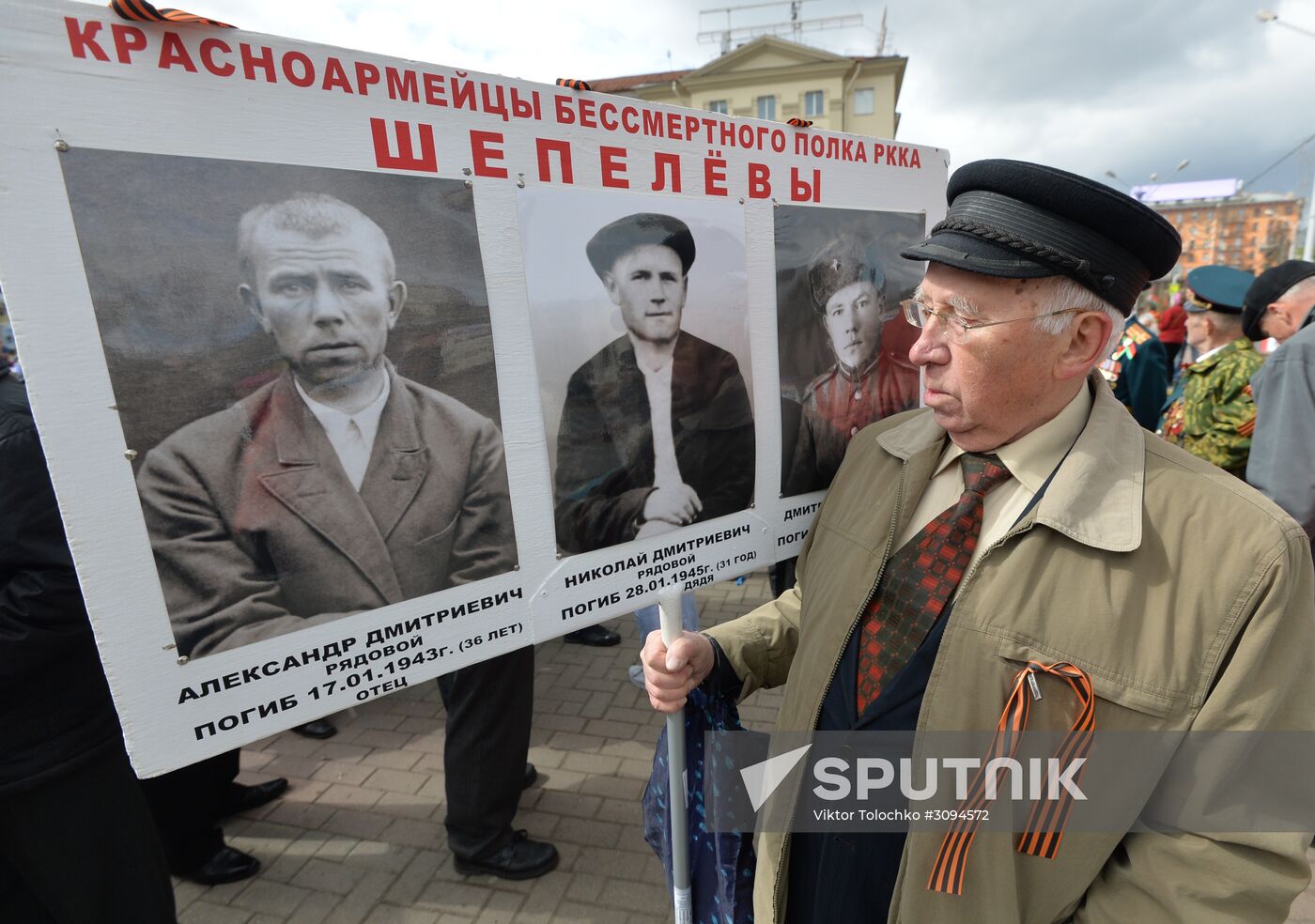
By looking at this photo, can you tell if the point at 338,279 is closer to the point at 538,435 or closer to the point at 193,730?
the point at 538,435

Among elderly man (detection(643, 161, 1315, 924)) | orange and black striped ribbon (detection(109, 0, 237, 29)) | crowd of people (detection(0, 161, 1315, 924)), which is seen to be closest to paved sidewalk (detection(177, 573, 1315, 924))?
crowd of people (detection(0, 161, 1315, 924))

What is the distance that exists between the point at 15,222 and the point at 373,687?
866mm

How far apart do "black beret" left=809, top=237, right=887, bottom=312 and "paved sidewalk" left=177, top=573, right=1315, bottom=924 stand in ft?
7.30

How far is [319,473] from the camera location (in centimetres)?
115

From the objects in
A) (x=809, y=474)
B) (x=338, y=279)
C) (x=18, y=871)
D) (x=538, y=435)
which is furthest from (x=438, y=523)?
(x=18, y=871)

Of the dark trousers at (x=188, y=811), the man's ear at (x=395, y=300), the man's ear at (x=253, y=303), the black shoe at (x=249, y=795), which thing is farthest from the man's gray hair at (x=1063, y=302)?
the black shoe at (x=249, y=795)

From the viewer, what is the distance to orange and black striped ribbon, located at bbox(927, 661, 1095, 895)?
107 cm

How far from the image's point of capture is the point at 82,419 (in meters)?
0.93

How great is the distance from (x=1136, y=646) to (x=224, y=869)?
3.17m

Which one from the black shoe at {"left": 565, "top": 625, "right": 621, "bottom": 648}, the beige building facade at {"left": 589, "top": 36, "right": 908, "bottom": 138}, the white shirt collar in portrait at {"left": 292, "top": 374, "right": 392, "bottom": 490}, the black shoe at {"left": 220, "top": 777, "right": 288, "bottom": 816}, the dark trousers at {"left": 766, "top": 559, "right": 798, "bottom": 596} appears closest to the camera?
the white shirt collar in portrait at {"left": 292, "top": 374, "right": 392, "bottom": 490}

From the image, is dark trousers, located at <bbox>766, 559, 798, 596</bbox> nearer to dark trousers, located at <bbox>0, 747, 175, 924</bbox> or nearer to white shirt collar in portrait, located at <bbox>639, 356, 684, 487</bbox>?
white shirt collar in portrait, located at <bbox>639, 356, 684, 487</bbox>

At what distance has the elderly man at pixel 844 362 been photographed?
1.77 metres
